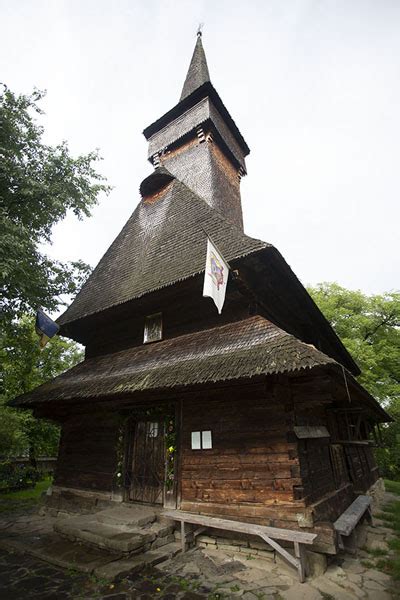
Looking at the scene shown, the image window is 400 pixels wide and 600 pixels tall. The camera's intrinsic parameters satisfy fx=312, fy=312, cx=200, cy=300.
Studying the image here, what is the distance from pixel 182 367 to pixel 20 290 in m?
6.65

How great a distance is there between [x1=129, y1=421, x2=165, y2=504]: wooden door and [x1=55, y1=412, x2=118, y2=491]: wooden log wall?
0.61 m

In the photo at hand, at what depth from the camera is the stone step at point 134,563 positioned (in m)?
4.62

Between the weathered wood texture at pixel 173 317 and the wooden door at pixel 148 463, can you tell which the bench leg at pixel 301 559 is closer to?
the wooden door at pixel 148 463

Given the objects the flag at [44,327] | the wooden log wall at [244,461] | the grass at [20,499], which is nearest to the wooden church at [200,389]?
the wooden log wall at [244,461]

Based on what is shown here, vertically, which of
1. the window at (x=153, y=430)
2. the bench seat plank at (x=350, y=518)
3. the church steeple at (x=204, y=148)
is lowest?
the bench seat plank at (x=350, y=518)

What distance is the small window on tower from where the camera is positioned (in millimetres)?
8734

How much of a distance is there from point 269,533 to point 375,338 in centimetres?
1850

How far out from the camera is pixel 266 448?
5.74 meters

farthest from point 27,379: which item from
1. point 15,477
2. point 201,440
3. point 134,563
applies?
point 134,563

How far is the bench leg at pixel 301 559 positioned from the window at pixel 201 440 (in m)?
2.18

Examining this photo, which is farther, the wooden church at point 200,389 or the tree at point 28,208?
the tree at point 28,208

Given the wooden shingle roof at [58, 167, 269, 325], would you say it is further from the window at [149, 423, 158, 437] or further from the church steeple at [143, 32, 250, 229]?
the window at [149, 423, 158, 437]

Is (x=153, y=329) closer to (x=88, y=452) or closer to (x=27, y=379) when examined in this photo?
(x=88, y=452)

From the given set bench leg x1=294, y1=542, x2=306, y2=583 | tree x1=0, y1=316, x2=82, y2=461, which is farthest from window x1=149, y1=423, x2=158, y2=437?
tree x1=0, y1=316, x2=82, y2=461
